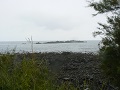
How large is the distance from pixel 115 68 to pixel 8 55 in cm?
353

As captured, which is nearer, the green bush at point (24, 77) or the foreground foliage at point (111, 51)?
the green bush at point (24, 77)

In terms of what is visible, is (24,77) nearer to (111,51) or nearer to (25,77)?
(25,77)

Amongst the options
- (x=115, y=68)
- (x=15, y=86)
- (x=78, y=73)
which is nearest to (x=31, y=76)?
(x=15, y=86)

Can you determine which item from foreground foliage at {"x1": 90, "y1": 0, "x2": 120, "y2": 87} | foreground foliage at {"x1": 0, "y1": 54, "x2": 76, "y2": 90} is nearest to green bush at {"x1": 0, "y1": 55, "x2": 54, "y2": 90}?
foreground foliage at {"x1": 0, "y1": 54, "x2": 76, "y2": 90}

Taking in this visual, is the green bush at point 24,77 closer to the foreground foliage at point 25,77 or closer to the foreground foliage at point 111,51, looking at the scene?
the foreground foliage at point 25,77

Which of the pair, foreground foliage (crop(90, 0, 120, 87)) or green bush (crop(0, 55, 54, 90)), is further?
foreground foliage (crop(90, 0, 120, 87))

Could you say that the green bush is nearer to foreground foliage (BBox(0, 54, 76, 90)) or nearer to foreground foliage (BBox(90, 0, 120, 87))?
foreground foliage (BBox(0, 54, 76, 90))

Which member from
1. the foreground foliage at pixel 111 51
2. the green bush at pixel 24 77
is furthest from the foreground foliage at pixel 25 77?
the foreground foliage at pixel 111 51

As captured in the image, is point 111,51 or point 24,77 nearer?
point 24,77

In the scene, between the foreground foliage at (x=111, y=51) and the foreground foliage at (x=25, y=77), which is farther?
the foreground foliage at (x=111, y=51)

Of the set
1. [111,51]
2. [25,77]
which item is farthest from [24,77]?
[111,51]

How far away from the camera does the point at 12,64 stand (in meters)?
5.41

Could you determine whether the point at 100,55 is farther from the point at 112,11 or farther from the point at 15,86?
the point at 15,86

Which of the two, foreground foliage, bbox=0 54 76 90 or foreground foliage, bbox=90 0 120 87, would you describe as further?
foreground foliage, bbox=90 0 120 87
